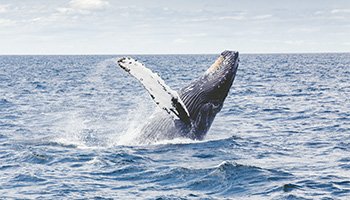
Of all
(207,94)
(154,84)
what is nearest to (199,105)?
(207,94)

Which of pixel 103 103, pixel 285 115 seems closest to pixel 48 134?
pixel 285 115

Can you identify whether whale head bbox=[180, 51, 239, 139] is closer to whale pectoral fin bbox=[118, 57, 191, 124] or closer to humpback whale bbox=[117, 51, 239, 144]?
humpback whale bbox=[117, 51, 239, 144]

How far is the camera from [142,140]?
13375 mm

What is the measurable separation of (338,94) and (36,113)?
1733cm

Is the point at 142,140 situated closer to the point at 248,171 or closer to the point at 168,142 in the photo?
the point at 168,142

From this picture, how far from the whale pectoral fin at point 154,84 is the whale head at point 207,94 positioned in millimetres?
1017

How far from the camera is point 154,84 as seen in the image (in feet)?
35.8

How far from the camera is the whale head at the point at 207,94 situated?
1240 cm

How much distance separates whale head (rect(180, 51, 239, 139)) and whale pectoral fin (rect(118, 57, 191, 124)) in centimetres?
102

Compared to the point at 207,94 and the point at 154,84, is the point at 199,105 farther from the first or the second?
the point at 154,84

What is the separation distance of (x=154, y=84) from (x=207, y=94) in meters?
1.93

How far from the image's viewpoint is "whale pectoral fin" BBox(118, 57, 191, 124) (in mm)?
10736

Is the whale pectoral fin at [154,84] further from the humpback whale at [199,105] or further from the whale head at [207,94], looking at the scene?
the whale head at [207,94]

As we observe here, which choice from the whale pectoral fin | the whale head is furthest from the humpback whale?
the whale pectoral fin
